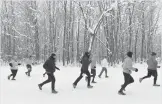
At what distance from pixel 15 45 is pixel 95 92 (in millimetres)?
36668

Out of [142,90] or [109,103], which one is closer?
[109,103]

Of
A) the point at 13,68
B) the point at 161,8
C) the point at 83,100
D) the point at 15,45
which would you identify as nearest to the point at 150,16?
the point at 161,8

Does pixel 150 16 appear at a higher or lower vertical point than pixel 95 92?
higher

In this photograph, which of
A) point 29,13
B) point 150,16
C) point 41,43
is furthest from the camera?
point 41,43

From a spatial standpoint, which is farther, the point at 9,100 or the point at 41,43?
the point at 41,43

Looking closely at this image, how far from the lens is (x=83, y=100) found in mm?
7793

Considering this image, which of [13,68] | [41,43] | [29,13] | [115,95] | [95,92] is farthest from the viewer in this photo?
[41,43]

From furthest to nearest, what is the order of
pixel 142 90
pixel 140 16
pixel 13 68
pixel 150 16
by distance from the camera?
pixel 150 16 → pixel 140 16 → pixel 13 68 → pixel 142 90

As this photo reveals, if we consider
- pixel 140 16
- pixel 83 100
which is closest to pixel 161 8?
pixel 140 16

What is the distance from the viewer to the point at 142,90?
984 cm

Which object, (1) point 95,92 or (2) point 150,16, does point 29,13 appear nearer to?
(2) point 150,16

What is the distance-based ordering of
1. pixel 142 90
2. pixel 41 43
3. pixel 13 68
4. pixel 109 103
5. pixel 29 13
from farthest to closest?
pixel 41 43, pixel 29 13, pixel 13 68, pixel 142 90, pixel 109 103

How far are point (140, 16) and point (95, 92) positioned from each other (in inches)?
1251

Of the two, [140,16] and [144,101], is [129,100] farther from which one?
[140,16]
